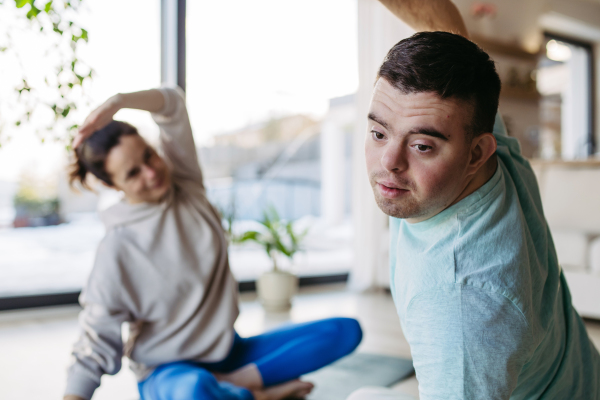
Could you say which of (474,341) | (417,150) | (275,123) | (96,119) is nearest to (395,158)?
(417,150)

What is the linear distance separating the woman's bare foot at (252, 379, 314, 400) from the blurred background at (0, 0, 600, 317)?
121 cm

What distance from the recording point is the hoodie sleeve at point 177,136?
1602 millimetres

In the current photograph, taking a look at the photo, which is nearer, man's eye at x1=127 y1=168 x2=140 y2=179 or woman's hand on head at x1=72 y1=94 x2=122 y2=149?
woman's hand on head at x1=72 y1=94 x2=122 y2=149

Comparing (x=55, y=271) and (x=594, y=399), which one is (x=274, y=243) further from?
(x=594, y=399)

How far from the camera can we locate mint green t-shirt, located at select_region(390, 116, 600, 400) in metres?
0.67

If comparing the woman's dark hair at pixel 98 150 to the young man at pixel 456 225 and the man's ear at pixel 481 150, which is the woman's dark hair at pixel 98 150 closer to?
the young man at pixel 456 225

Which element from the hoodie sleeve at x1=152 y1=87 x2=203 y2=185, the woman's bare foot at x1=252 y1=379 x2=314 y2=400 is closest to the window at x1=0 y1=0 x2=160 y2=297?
the hoodie sleeve at x1=152 y1=87 x2=203 y2=185

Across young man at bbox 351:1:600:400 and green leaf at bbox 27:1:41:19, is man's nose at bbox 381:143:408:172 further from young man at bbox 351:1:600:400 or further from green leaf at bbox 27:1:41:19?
green leaf at bbox 27:1:41:19

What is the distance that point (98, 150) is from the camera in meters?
1.44

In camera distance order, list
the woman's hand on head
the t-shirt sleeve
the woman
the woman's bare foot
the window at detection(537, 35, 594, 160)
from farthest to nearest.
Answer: the window at detection(537, 35, 594, 160) → the woman's bare foot → the woman → the woman's hand on head → the t-shirt sleeve

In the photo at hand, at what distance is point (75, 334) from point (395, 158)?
2.56 meters

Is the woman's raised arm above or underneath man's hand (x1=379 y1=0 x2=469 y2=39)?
underneath

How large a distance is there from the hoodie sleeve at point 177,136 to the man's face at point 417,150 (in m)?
1.01

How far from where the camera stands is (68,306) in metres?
3.24
